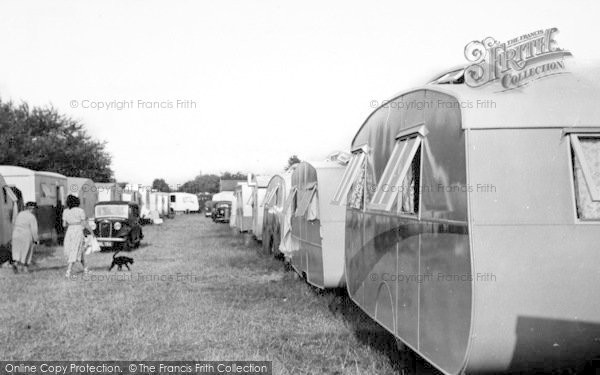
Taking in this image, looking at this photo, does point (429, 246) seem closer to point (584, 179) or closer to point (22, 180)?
point (584, 179)

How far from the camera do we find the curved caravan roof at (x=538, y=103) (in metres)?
4.12

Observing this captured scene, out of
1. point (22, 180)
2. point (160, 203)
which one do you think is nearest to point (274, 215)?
point (22, 180)

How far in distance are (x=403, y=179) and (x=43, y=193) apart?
20.2m

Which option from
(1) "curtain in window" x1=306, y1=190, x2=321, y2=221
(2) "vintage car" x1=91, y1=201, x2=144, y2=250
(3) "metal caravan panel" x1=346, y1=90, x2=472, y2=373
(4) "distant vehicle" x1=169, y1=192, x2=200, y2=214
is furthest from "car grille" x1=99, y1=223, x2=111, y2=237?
(4) "distant vehicle" x1=169, y1=192, x2=200, y2=214

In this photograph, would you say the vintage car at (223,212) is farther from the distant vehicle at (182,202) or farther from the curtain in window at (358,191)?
the curtain in window at (358,191)

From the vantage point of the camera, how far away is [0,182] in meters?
16.5

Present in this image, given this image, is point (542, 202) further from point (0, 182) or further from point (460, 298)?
point (0, 182)

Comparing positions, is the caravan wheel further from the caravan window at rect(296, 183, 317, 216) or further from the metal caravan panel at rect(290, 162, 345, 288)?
the caravan window at rect(296, 183, 317, 216)

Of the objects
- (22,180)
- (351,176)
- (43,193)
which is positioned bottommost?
(351,176)

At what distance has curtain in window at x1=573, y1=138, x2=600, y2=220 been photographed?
4.05 m

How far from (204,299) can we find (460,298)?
260 inches

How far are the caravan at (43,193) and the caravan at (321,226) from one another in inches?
519

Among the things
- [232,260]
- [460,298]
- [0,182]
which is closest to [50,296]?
[232,260]

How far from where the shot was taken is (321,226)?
945 cm
